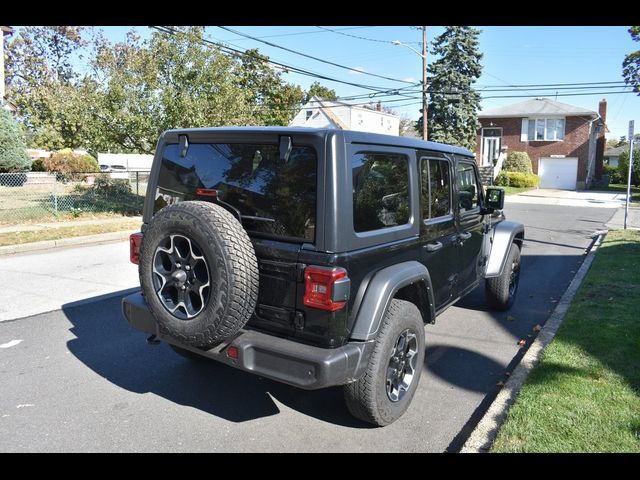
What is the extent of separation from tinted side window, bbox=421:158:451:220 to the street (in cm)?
142

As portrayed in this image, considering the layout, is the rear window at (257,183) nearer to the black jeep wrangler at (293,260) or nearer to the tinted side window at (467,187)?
the black jeep wrangler at (293,260)

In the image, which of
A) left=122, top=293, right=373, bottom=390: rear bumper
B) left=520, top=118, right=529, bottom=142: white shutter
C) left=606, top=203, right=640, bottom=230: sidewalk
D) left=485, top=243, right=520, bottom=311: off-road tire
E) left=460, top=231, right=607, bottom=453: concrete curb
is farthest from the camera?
left=520, top=118, right=529, bottom=142: white shutter

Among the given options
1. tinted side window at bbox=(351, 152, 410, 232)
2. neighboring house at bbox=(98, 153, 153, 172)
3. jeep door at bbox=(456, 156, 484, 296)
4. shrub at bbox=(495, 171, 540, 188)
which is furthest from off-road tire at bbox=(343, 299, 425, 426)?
shrub at bbox=(495, 171, 540, 188)

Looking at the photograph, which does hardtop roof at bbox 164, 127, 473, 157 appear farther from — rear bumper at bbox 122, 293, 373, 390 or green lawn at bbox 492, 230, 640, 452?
green lawn at bbox 492, 230, 640, 452

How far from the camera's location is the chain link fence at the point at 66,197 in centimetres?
1359

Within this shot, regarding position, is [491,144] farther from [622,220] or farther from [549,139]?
[622,220]

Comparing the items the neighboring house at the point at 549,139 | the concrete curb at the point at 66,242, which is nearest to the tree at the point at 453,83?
the neighboring house at the point at 549,139

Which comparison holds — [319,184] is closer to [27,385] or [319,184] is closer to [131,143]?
[27,385]

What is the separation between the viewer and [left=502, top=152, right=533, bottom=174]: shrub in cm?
3584

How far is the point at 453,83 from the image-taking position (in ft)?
110

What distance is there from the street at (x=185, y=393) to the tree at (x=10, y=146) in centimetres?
1453

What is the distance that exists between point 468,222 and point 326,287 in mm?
2461
